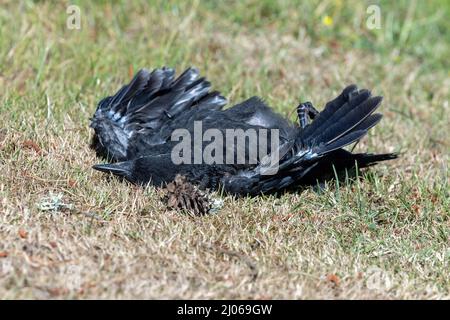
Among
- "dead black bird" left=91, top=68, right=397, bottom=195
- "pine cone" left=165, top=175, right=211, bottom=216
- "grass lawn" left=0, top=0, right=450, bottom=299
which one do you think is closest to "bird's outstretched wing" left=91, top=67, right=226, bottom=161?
"dead black bird" left=91, top=68, right=397, bottom=195

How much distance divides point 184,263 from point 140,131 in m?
1.24

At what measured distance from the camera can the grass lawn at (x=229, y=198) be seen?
130 inches

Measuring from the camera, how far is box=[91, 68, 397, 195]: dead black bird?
13.1 feet

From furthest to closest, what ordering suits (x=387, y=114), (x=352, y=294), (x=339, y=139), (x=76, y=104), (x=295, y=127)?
(x=387, y=114)
(x=76, y=104)
(x=295, y=127)
(x=339, y=139)
(x=352, y=294)

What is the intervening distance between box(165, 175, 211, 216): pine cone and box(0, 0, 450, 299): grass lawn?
0.06 m

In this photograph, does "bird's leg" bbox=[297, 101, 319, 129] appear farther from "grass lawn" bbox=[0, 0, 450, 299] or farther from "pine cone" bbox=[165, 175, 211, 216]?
"pine cone" bbox=[165, 175, 211, 216]

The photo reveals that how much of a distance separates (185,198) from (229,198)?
330 mm

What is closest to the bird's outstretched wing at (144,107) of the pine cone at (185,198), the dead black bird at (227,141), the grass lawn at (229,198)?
the dead black bird at (227,141)

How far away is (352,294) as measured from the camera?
329cm

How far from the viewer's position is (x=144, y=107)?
14.6 feet

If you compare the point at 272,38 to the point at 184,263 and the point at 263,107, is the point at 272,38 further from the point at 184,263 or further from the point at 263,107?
the point at 184,263

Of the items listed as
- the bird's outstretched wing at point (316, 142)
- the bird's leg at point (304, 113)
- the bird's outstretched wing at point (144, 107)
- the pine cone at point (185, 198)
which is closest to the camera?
the pine cone at point (185, 198)

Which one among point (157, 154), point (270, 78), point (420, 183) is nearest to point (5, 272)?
point (157, 154)

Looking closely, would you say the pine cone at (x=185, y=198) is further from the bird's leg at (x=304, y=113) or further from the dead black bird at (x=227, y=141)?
the bird's leg at (x=304, y=113)
